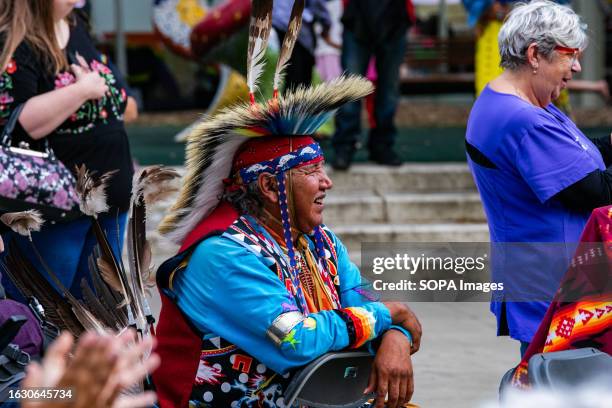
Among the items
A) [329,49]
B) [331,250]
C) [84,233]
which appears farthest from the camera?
[329,49]

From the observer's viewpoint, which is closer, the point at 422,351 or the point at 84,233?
the point at 84,233

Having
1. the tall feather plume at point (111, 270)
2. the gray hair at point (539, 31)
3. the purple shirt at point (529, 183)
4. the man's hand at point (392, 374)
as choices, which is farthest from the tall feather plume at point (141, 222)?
the gray hair at point (539, 31)

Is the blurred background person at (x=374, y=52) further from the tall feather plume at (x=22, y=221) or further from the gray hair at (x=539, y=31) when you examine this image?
the tall feather plume at (x=22, y=221)

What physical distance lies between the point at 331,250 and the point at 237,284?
48 cm

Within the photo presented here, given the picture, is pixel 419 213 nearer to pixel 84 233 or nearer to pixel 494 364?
pixel 494 364

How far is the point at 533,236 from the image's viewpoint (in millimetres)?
3527

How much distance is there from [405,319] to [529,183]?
2.21 ft

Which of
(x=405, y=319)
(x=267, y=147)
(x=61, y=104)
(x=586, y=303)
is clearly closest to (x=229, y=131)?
(x=267, y=147)

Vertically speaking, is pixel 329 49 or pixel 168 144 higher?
pixel 329 49

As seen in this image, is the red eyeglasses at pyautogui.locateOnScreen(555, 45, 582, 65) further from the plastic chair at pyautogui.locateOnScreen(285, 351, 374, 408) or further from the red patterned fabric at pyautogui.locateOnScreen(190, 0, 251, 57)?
the red patterned fabric at pyautogui.locateOnScreen(190, 0, 251, 57)

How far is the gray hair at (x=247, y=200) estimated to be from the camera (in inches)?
124

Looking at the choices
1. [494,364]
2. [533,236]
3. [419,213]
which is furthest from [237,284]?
[419,213]

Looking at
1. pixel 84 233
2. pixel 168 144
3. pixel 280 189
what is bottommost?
pixel 168 144

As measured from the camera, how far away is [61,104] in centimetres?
398
